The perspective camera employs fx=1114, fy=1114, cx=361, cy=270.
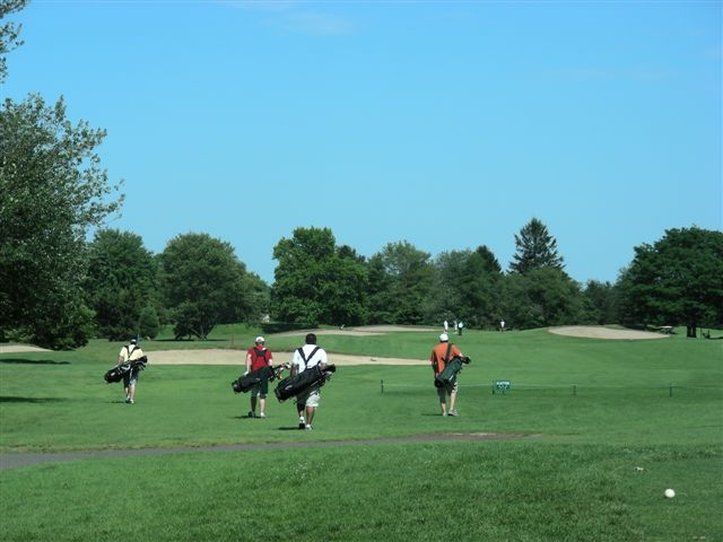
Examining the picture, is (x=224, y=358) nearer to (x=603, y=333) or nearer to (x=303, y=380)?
(x=603, y=333)

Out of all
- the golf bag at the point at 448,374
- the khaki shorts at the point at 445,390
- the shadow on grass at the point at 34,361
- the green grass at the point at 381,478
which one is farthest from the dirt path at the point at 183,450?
the shadow on grass at the point at 34,361

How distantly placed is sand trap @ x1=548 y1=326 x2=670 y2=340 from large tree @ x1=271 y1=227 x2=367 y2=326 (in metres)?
65.4

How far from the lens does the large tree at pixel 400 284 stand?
170 m

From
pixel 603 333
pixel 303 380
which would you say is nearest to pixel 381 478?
A: pixel 303 380

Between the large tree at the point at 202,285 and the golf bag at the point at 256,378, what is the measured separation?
106987mm

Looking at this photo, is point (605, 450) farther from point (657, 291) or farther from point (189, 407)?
point (657, 291)

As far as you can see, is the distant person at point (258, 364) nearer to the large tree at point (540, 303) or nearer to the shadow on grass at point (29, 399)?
the shadow on grass at point (29, 399)

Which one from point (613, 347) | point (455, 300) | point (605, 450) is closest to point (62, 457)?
point (605, 450)

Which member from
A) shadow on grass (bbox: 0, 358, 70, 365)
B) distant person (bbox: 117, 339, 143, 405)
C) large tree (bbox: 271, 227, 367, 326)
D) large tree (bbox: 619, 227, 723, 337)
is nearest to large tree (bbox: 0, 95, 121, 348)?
distant person (bbox: 117, 339, 143, 405)

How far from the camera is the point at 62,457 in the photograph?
20672mm

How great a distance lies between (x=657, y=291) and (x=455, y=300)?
4028 centimetres

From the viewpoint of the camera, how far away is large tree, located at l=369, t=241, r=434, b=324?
6698 inches

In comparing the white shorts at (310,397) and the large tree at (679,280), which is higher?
the large tree at (679,280)

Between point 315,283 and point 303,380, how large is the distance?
12605 cm
